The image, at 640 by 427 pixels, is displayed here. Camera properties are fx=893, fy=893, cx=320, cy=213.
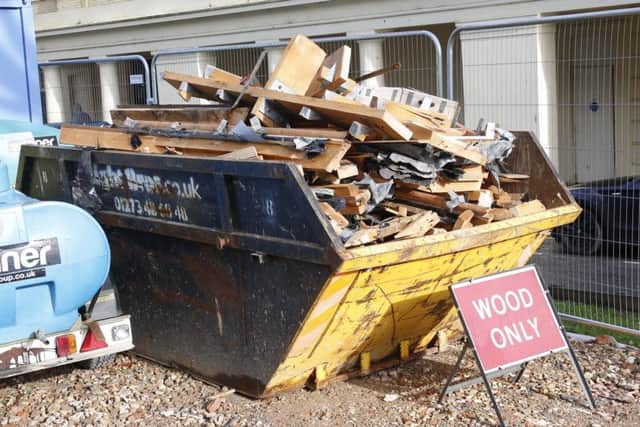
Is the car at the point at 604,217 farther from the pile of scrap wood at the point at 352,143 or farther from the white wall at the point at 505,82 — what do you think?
the pile of scrap wood at the point at 352,143

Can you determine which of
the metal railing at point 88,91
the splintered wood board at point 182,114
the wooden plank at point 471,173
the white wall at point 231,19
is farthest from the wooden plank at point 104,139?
the metal railing at point 88,91

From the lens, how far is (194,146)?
6.04m

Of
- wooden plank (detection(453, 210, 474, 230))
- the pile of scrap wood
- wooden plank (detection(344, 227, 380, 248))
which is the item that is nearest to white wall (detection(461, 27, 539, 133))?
the pile of scrap wood

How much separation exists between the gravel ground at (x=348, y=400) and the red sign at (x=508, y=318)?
34 centimetres

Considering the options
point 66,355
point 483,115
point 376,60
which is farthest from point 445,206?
point 376,60

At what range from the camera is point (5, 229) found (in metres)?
5.02

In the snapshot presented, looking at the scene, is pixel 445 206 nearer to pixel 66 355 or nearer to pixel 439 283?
pixel 439 283

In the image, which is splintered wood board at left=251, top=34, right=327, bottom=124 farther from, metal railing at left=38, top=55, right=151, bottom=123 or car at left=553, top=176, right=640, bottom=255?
metal railing at left=38, top=55, right=151, bottom=123

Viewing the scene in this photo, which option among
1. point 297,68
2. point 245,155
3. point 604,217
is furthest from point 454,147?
point 604,217

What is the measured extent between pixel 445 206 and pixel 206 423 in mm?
2012

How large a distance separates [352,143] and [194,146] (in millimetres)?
1128

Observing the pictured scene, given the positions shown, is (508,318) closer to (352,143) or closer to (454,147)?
(454,147)

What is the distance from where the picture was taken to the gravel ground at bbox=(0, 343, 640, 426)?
5430mm

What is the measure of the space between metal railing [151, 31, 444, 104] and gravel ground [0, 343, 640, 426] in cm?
322
